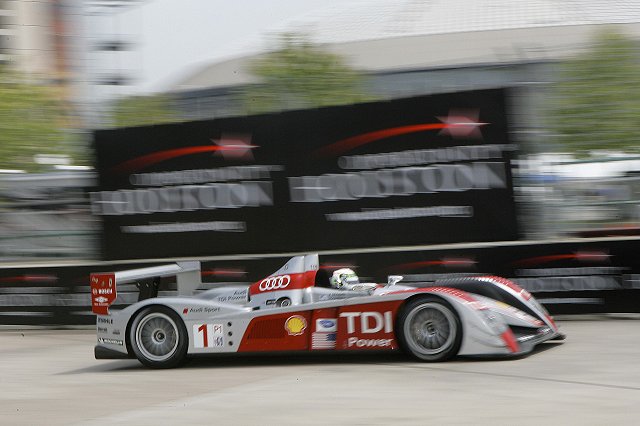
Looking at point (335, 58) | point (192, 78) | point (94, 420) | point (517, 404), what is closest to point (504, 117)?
point (517, 404)

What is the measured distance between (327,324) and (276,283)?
71cm

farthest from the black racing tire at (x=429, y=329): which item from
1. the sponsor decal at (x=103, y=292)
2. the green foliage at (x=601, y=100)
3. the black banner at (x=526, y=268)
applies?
the green foliage at (x=601, y=100)

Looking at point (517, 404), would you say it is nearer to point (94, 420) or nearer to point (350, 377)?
point (350, 377)

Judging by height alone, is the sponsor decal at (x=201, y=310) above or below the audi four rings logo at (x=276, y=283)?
below

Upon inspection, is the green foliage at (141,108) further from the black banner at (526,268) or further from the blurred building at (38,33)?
the blurred building at (38,33)

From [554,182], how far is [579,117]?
250 inches

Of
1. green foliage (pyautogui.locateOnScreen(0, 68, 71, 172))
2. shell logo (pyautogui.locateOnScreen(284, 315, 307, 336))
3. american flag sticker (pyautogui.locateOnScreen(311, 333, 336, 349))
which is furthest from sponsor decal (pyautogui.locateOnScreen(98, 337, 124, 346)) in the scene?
green foliage (pyautogui.locateOnScreen(0, 68, 71, 172))

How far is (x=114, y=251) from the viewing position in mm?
13773

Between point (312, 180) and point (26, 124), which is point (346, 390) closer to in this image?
point (312, 180)

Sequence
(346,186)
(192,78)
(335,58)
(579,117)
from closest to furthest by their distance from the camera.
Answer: (346,186)
(579,117)
(335,58)
(192,78)

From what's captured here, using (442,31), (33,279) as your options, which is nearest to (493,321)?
(33,279)

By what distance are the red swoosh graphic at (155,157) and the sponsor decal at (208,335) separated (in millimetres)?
4744

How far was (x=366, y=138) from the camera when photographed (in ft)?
39.7

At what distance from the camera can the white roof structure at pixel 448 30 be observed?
6588 centimetres
